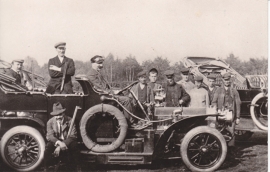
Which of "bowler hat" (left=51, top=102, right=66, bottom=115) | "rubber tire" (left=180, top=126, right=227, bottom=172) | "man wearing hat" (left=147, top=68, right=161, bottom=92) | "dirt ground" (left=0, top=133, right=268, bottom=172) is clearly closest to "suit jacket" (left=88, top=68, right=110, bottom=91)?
"bowler hat" (left=51, top=102, right=66, bottom=115)

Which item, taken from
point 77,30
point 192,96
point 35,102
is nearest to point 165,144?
point 192,96

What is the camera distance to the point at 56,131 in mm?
4375

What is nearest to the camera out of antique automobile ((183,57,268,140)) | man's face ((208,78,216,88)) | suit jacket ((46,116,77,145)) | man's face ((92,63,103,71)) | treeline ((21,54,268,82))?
suit jacket ((46,116,77,145))

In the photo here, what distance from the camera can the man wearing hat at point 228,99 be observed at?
5520mm

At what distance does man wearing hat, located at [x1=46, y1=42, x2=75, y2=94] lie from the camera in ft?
16.1

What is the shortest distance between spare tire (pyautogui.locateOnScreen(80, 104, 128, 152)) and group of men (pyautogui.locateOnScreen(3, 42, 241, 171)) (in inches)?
6.8

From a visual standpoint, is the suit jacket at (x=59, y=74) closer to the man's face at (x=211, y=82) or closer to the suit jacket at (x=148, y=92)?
the suit jacket at (x=148, y=92)

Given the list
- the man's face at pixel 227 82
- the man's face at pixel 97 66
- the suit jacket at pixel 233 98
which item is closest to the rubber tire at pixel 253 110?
the suit jacket at pixel 233 98

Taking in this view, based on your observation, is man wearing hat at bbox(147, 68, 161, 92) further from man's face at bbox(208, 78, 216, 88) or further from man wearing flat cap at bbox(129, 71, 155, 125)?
man's face at bbox(208, 78, 216, 88)

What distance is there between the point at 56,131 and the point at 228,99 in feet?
10.6

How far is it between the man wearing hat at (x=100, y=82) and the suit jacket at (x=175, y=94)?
2.67ft

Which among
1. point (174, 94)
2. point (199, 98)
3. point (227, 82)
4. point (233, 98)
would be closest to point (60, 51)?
point (174, 94)

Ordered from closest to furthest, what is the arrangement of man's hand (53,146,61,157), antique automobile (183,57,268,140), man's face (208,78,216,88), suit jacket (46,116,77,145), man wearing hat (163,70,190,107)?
man's hand (53,146,61,157) → suit jacket (46,116,77,145) → man wearing hat (163,70,190,107) → man's face (208,78,216,88) → antique automobile (183,57,268,140)

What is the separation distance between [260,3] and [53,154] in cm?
447
